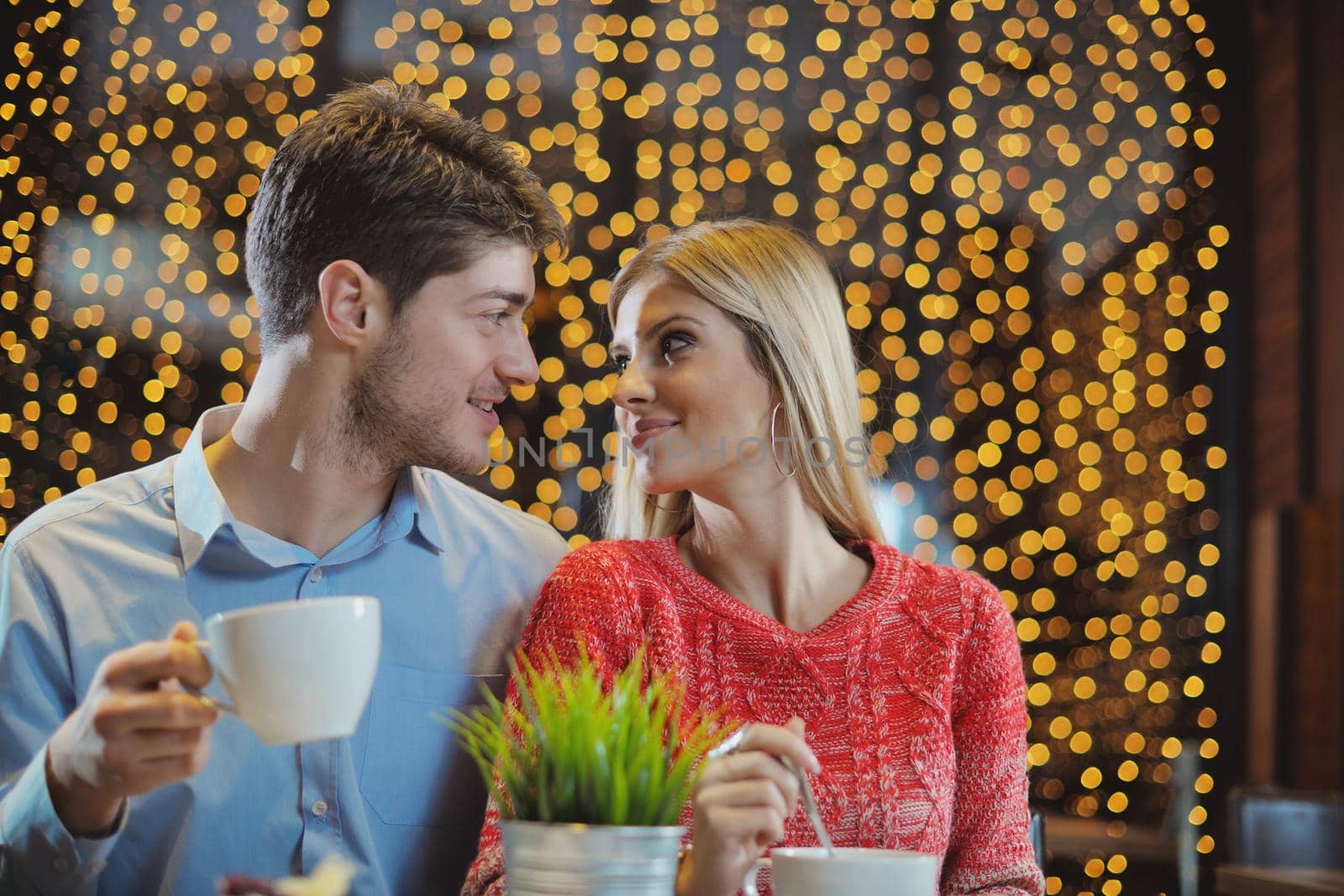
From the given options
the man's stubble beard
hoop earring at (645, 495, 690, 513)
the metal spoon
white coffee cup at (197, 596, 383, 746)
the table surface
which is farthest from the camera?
the table surface

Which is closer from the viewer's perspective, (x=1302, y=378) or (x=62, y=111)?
(x=62, y=111)

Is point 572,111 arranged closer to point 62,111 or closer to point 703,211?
point 703,211

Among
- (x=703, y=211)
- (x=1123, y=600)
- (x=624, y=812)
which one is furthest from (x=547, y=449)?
(x=624, y=812)

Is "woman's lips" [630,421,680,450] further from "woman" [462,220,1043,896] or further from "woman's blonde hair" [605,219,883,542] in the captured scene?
"woman's blonde hair" [605,219,883,542]

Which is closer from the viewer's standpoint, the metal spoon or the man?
the metal spoon

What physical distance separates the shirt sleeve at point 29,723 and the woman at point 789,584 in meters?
0.34

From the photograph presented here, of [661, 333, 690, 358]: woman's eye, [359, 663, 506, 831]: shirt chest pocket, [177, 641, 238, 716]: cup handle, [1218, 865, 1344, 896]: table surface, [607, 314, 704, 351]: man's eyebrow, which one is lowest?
[1218, 865, 1344, 896]: table surface

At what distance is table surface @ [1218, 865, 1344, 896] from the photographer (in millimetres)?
1926

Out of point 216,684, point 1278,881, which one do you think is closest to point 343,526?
point 216,684

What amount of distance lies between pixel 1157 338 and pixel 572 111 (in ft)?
5.50

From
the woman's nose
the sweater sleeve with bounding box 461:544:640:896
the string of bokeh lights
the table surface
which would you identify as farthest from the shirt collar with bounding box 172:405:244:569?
the string of bokeh lights

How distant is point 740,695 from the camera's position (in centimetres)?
134

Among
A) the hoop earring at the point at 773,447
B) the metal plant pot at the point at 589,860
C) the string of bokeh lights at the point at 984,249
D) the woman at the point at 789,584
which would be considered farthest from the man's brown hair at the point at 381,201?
the string of bokeh lights at the point at 984,249

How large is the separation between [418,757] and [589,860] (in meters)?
0.66
